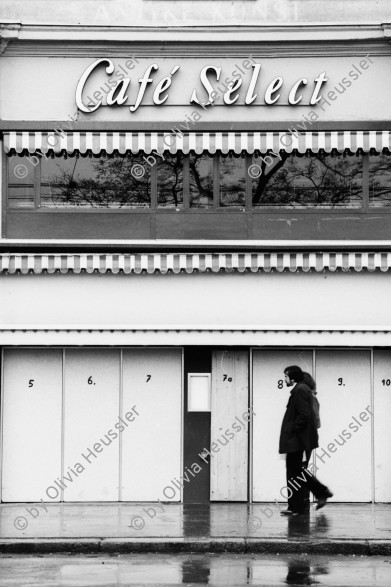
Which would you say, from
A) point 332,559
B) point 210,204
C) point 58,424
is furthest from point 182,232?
point 332,559

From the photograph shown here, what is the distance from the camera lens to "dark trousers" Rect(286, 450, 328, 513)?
Result: 18109 millimetres

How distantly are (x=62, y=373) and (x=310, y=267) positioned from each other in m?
4.10

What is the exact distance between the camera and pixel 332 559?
15.2 m

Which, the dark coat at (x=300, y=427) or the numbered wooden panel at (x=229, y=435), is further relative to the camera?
the numbered wooden panel at (x=229, y=435)

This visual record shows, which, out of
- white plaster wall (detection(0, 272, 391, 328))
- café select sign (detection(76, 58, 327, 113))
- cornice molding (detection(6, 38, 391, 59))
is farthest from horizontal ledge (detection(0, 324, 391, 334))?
cornice molding (detection(6, 38, 391, 59))

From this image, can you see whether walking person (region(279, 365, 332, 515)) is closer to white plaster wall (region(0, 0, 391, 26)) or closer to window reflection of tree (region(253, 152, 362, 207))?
window reflection of tree (region(253, 152, 362, 207))

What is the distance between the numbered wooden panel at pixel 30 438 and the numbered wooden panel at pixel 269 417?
3.00 m

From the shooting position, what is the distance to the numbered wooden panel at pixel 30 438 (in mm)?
20688

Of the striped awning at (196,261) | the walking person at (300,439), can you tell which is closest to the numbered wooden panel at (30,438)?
the striped awning at (196,261)

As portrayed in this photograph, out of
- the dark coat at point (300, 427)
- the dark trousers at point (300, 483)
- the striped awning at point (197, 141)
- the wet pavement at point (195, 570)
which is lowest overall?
the wet pavement at point (195, 570)

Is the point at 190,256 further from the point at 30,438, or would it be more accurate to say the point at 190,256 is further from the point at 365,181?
the point at 30,438

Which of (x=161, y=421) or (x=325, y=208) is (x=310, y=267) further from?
(x=161, y=421)

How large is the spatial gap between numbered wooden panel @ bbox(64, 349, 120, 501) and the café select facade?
1.0 inches

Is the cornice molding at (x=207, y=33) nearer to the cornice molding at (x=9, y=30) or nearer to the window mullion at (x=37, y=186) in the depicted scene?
the cornice molding at (x=9, y=30)
